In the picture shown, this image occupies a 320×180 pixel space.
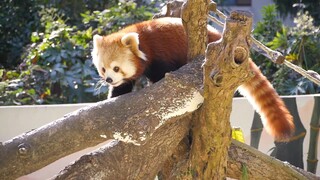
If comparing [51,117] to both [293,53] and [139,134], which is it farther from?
[293,53]

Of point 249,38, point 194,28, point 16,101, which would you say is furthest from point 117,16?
point 249,38

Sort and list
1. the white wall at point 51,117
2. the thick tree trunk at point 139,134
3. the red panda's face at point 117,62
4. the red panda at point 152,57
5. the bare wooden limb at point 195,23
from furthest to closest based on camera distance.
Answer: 1. the white wall at point 51,117
2. the red panda's face at point 117,62
3. the red panda at point 152,57
4. the bare wooden limb at point 195,23
5. the thick tree trunk at point 139,134

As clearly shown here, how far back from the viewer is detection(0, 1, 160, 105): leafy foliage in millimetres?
4645

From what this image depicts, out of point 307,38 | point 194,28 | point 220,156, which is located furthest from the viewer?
point 307,38

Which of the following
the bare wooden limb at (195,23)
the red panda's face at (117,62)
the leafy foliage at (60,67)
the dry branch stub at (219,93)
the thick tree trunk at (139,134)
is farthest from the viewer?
the leafy foliage at (60,67)

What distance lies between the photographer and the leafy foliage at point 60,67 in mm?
4645

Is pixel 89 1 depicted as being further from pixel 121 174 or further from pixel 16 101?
pixel 121 174

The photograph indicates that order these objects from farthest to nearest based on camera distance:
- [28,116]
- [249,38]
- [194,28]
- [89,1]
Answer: [89,1] → [28,116] → [194,28] → [249,38]

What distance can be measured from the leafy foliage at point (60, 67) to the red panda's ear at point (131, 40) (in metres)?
1.52

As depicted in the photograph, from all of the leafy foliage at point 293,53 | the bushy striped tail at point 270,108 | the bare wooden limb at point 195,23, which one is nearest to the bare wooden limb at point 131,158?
the bare wooden limb at point 195,23

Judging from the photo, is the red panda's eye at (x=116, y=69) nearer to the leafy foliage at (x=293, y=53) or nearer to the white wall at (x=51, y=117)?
the white wall at (x=51, y=117)

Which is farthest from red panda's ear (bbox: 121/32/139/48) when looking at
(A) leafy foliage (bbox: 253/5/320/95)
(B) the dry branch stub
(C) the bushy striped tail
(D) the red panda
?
(A) leafy foliage (bbox: 253/5/320/95)

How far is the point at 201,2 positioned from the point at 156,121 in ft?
1.52

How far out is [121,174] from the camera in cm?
204
